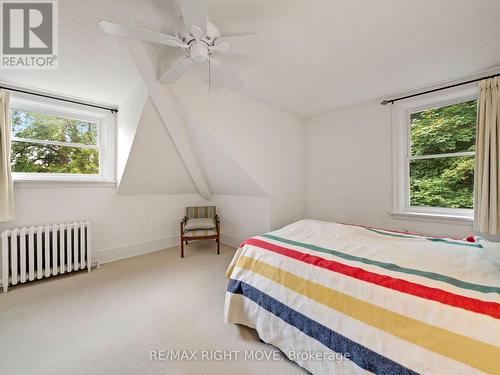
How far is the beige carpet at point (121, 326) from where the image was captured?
1246 millimetres

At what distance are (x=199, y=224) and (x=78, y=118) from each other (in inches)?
89.5

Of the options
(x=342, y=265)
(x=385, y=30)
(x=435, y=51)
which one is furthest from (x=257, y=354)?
(x=435, y=51)

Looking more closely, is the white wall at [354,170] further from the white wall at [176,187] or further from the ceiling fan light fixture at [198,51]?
the ceiling fan light fixture at [198,51]

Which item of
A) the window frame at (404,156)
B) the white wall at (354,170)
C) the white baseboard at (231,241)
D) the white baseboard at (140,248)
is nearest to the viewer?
the window frame at (404,156)

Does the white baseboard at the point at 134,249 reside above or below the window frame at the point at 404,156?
below

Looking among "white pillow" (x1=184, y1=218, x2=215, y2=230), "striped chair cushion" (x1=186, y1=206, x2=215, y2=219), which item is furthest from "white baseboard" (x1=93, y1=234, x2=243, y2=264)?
"white pillow" (x1=184, y1=218, x2=215, y2=230)

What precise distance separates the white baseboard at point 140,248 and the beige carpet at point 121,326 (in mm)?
346

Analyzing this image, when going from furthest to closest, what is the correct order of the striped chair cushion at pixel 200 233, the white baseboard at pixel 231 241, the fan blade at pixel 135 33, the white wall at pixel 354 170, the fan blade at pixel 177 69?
the white baseboard at pixel 231 241 → the striped chair cushion at pixel 200 233 → the white wall at pixel 354 170 → the fan blade at pixel 177 69 → the fan blade at pixel 135 33

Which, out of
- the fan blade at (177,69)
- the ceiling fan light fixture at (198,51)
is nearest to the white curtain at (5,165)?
the fan blade at (177,69)

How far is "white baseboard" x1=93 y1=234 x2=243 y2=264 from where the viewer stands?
2.79 metres

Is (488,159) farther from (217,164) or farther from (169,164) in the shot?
(169,164)

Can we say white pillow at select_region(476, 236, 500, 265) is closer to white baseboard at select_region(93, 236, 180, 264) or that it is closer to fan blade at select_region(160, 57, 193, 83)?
fan blade at select_region(160, 57, 193, 83)

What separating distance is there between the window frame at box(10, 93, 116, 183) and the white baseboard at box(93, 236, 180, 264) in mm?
1044

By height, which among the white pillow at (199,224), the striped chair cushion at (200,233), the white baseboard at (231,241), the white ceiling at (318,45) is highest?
the white ceiling at (318,45)
